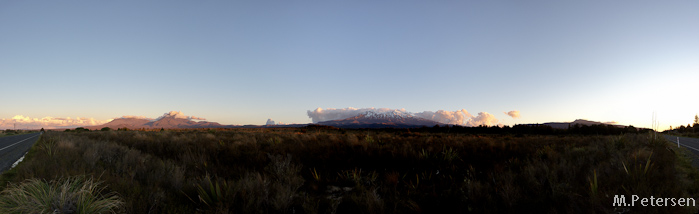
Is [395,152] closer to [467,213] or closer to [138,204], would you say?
[467,213]

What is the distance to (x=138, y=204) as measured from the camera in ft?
12.9

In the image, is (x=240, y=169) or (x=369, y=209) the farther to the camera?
(x=240, y=169)

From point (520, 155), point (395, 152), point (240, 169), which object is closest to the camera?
point (240, 169)

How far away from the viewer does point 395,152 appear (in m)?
9.05

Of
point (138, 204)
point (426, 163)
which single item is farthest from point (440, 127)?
point (138, 204)

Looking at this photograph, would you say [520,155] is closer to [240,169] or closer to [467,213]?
[467,213]

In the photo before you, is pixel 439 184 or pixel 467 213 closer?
pixel 467 213

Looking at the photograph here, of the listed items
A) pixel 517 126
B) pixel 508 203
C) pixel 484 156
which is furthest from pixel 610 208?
pixel 517 126

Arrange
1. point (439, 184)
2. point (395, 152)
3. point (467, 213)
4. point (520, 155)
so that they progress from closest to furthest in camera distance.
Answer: point (467, 213) → point (439, 184) → point (395, 152) → point (520, 155)

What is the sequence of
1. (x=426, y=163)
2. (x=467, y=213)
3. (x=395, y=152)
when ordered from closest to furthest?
(x=467, y=213)
(x=426, y=163)
(x=395, y=152)

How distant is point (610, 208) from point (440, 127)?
42.7 m

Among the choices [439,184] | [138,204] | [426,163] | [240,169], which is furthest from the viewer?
[426,163]

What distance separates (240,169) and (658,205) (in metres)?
8.06

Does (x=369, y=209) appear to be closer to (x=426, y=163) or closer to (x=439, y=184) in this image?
(x=439, y=184)
